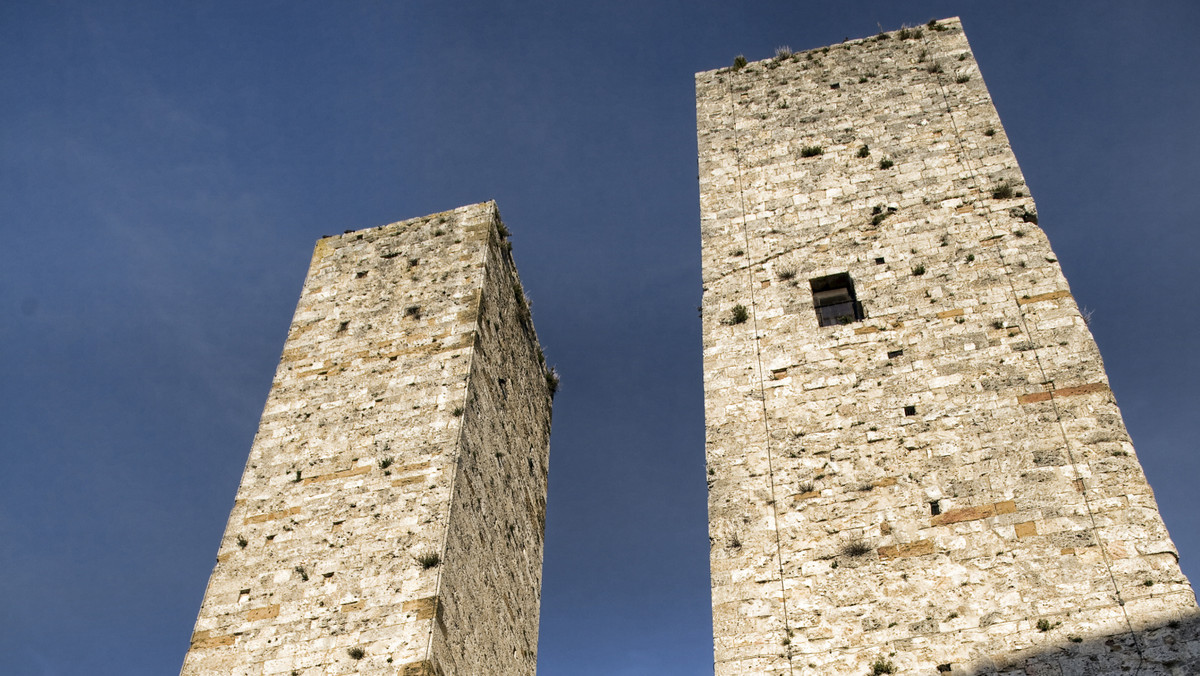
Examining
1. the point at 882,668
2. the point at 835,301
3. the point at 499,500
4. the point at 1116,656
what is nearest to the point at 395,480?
the point at 499,500

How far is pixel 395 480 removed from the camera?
9.88 m

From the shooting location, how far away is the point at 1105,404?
8008 millimetres

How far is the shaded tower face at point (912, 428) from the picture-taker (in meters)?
6.98

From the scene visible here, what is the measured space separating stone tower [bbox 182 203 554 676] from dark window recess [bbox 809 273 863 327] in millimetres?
3676

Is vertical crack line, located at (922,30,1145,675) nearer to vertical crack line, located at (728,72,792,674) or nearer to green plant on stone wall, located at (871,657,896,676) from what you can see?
green plant on stone wall, located at (871,657,896,676)

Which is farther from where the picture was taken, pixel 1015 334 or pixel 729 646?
pixel 1015 334

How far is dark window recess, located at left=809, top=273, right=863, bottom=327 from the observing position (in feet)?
31.7

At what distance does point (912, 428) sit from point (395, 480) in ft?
15.8

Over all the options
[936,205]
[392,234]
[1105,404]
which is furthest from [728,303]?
[392,234]

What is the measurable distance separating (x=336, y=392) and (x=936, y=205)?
6.61 metres

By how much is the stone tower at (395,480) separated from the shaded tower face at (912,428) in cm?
266

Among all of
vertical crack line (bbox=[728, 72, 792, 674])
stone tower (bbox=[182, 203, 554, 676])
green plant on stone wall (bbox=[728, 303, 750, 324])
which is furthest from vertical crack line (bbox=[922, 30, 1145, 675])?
stone tower (bbox=[182, 203, 554, 676])

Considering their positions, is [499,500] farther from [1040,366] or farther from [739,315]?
[1040,366]

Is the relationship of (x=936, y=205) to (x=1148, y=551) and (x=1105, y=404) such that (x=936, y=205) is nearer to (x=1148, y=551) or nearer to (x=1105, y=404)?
(x=1105, y=404)
